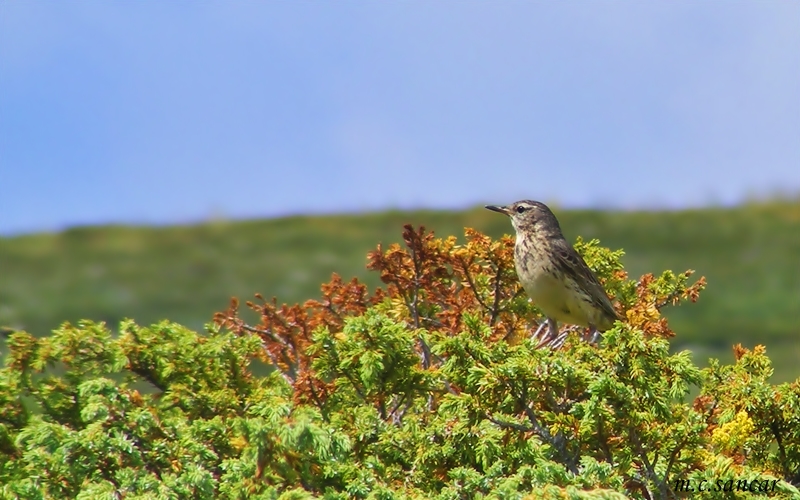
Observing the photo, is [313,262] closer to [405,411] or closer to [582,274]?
[582,274]

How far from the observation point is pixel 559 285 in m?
8.32

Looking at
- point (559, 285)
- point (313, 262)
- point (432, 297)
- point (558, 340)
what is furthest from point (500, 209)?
point (313, 262)

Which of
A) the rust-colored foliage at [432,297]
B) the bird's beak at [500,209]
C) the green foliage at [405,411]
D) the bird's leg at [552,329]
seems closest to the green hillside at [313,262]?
the bird's beak at [500,209]

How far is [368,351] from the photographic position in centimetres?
640

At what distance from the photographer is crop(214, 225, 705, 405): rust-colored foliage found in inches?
296

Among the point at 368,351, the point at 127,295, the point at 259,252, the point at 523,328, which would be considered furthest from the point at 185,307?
the point at 368,351

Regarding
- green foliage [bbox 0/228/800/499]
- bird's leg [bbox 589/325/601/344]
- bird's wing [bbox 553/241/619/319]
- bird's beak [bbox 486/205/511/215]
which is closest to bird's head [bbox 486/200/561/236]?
bird's beak [bbox 486/205/511/215]

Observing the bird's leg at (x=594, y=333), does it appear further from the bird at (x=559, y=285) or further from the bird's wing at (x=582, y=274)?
the bird's wing at (x=582, y=274)

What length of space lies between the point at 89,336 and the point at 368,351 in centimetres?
197

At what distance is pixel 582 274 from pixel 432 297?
4.14 feet

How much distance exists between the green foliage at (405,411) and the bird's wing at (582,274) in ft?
1.40

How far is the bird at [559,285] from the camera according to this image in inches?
322

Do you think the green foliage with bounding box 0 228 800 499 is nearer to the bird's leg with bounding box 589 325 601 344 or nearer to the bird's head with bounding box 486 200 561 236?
the bird's leg with bounding box 589 325 601 344

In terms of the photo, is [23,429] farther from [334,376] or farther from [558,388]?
[558,388]
